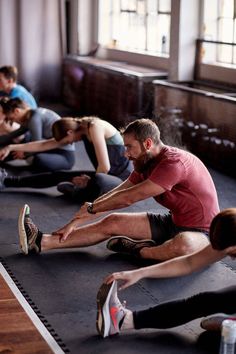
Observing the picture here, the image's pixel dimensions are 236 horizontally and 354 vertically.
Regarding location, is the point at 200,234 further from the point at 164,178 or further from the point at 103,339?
the point at 103,339

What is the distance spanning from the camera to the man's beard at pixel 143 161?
3.98 metres

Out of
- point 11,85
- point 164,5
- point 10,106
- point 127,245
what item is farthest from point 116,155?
point 164,5

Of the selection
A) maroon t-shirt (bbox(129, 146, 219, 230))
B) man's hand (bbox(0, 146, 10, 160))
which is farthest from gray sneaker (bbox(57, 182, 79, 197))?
maroon t-shirt (bbox(129, 146, 219, 230))

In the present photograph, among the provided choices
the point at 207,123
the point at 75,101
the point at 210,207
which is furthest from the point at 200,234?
the point at 75,101

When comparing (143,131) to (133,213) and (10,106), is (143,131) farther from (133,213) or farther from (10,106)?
(10,106)

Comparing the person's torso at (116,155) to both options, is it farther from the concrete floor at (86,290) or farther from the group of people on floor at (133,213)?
the concrete floor at (86,290)

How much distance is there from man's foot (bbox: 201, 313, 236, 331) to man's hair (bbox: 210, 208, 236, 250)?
0.35 m

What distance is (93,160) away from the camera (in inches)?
223

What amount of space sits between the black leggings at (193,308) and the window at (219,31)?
4.18 m


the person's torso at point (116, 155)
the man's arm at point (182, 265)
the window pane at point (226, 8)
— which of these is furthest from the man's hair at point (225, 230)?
the window pane at point (226, 8)

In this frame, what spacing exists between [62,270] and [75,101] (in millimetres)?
5585

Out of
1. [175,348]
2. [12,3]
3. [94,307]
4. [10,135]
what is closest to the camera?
[175,348]

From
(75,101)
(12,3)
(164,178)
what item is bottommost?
(75,101)

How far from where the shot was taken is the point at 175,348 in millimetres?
3195
